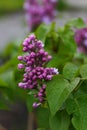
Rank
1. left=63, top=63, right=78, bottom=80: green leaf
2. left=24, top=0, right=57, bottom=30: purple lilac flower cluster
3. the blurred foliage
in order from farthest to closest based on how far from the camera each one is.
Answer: the blurred foliage, left=24, top=0, right=57, bottom=30: purple lilac flower cluster, left=63, top=63, right=78, bottom=80: green leaf

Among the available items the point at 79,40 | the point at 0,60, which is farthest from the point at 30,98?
the point at 0,60

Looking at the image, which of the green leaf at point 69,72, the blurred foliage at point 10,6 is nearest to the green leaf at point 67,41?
the green leaf at point 69,72

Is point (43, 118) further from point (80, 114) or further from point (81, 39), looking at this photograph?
point (81, 39)

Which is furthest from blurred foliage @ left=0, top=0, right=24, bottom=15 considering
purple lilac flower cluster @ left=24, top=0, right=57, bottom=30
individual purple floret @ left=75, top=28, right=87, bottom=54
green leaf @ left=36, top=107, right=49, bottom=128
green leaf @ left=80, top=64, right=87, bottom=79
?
green leaf @ left=80, top=64, right=87, bottom=79

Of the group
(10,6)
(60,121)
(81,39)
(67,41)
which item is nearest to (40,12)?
A: (81,39)

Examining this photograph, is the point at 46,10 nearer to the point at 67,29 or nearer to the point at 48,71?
the point at 67,29

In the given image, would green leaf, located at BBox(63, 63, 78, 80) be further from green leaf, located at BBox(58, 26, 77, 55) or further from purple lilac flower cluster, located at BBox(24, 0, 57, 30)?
purple lilac flower cluster, located at BBox(24, 0, 57, 30)
